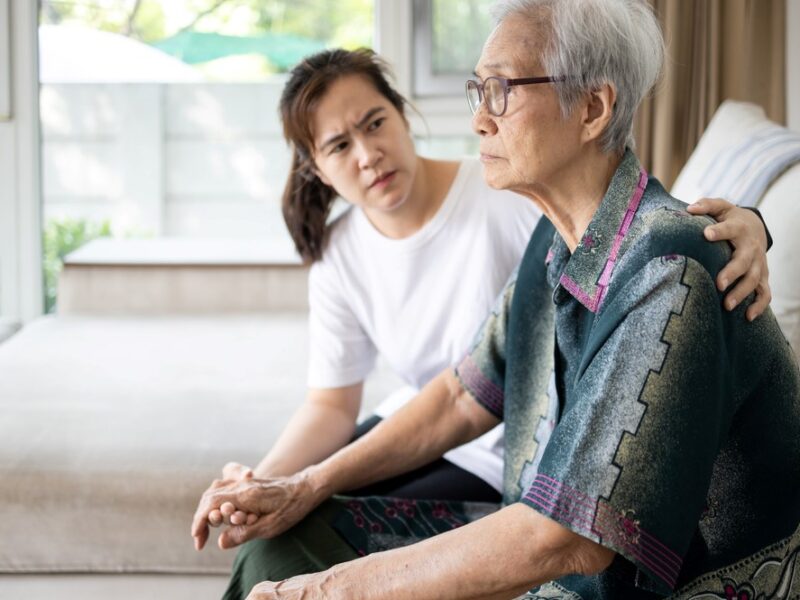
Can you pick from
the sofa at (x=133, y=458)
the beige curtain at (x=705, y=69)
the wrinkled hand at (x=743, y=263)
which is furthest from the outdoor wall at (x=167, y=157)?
the wrinkled hand at (x=743, y=263)

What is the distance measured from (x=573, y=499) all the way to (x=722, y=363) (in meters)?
0.21

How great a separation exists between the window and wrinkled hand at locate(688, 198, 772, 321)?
2.99 m

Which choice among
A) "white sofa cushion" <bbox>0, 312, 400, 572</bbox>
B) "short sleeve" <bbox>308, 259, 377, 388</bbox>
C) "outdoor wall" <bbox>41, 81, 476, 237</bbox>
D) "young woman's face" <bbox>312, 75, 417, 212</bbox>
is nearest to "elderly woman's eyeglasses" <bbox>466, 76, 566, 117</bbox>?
"young woman's face" <bbox>312, 75, 417, 212</bbox>

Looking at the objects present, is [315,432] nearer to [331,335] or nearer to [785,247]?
[331,335]

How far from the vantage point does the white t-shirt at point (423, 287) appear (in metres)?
1.89

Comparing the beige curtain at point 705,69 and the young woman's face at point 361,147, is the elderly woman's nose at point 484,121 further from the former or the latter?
the beige curtain at point 705,69

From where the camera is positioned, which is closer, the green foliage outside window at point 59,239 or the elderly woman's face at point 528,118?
the elderly woman's face at point 528,118

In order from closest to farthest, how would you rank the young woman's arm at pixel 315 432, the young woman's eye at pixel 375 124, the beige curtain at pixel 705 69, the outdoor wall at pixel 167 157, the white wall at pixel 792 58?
the young woman's arm at pixel 315 432
the young woman's eye at pixel 375 124
the white wall at pixel 792 58
the beige curtain at pixel 705 69
the outdoor wall at pixel 167 157

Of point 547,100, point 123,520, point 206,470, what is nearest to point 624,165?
point 547,100

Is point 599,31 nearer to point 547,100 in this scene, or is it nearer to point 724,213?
point 547,100

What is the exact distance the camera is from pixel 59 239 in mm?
4398

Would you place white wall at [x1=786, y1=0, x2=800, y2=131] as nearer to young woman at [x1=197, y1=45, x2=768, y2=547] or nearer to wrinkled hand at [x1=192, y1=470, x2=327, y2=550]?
young woman at [x1=197, y1=45, x2=768, y2=547]

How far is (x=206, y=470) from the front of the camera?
192 cm

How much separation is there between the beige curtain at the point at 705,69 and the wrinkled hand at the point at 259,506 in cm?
225
